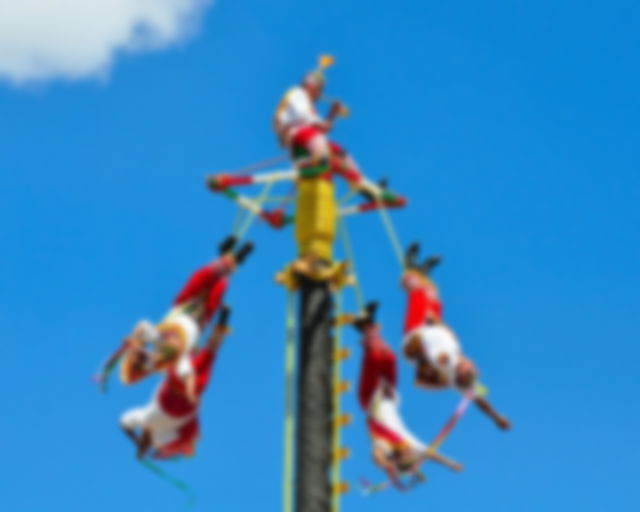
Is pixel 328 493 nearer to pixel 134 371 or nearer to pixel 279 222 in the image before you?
pixel 134 371

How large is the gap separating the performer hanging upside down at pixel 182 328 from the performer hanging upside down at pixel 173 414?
5.1 inches

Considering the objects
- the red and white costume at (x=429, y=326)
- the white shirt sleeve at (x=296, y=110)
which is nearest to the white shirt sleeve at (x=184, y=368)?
the red and white costume at (x=429, y=326)

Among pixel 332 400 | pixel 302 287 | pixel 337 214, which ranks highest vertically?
pixel 337 214

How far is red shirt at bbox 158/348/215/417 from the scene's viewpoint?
38.6 feet

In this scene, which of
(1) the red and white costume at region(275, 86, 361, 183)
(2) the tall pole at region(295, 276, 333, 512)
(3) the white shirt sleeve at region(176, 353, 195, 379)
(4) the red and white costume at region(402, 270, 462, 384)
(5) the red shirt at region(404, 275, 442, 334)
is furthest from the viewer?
(1) the red and white costume at region(275, 86, 361, 183)

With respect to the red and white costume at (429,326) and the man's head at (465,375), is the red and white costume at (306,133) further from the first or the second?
the man's head at (465,375)

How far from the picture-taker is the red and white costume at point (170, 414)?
11.8 m

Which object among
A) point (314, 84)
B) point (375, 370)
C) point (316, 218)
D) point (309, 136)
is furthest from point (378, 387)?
point (314, 84)

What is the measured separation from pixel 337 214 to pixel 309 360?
1.69 m

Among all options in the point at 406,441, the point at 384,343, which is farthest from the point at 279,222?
the point at 406,441

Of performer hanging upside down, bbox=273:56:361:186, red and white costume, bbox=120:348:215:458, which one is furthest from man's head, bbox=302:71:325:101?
red and white costume, bbox=120:348:215:458

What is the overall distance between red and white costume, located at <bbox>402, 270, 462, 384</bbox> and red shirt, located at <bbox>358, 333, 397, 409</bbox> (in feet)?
0.82

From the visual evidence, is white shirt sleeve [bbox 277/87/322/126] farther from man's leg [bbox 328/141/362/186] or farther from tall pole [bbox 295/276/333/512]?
tall pole [bbox 295/276/333/512]

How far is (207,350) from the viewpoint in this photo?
39.1 ft
